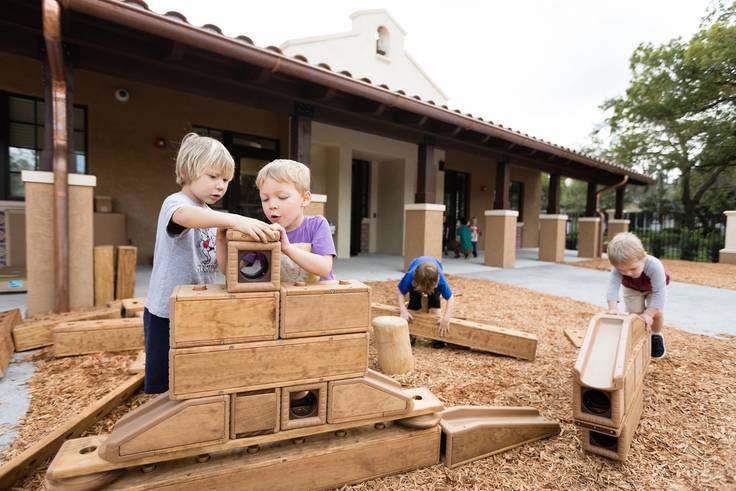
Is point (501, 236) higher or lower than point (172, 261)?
higher

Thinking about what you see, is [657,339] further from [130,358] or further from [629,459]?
[130,358]

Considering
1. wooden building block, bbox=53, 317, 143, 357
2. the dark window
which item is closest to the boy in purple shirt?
wooden building block, bbox=53, 317, 143, 357

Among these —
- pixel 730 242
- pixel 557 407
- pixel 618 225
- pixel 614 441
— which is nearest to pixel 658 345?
pixel 557 407

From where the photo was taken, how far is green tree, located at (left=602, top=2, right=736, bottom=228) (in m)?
14.7

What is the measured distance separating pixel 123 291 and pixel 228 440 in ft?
13.1

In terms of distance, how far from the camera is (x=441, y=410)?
1.95m

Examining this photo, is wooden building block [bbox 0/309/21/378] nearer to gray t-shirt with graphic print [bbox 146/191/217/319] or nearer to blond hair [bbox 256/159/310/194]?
gray t-shirt with graphic print [bbox 146/191/217/319]

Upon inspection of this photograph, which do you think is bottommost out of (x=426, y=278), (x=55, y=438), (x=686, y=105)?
(x=55, y=438)

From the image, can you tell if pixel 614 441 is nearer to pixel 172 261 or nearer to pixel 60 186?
pixel 172 261

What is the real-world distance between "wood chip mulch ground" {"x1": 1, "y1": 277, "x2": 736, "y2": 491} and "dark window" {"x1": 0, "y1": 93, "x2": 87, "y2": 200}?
5411 mm

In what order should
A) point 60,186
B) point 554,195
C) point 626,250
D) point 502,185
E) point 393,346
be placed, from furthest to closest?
point 554,195 → point 502,185 → point 60,186 → point 393,346 → point 626,250

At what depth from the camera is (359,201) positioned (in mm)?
11844

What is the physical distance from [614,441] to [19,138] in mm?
9143

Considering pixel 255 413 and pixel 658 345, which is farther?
pixel 658 345
